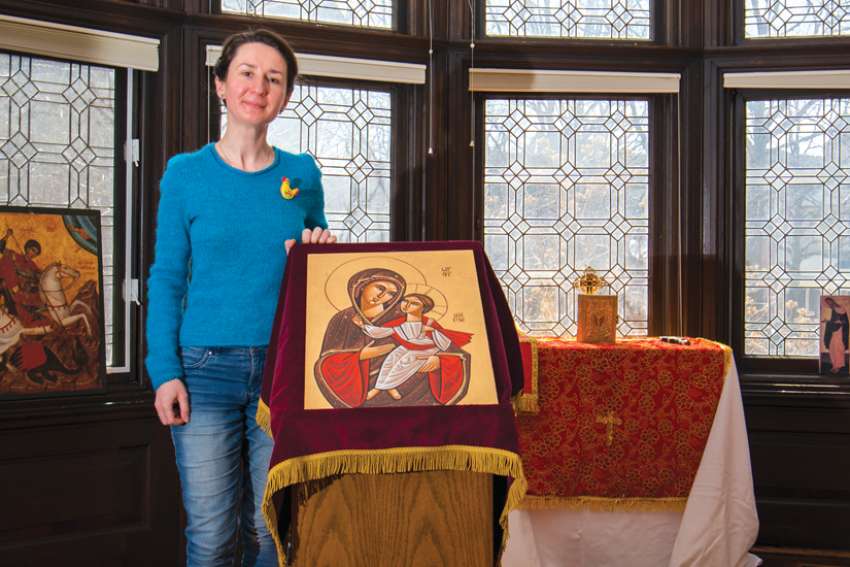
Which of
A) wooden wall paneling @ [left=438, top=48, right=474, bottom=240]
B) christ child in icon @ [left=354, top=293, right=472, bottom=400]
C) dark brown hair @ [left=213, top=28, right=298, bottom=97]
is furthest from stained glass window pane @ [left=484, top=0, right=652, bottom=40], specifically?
christ child in icon @ [left=354, top=293, right=472, bottom=400]

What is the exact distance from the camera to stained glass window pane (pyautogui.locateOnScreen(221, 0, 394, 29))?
12.1 feet

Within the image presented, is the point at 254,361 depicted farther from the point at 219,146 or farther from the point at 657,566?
the point at 657,566

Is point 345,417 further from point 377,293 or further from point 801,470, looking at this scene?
point 801,470

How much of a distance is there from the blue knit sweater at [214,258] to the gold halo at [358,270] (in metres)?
0.13

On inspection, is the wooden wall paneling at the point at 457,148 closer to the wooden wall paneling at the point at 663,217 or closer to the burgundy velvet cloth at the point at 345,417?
the wooden wall paneling at the point at 663,217

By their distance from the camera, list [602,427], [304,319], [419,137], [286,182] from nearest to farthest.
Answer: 1. [304,319]
2. [286,182]
3. [602,427]
4. [419,137]

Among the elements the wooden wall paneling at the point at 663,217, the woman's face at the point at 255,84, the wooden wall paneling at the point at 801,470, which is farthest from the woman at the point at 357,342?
the wooden wall paneling at the point at 801,470

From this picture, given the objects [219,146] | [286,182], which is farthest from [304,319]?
[219,146]

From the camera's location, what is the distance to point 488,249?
3963 millimetres

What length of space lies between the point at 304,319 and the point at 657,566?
228 cm

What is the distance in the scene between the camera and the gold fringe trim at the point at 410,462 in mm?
1734

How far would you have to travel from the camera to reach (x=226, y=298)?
1.88 meters

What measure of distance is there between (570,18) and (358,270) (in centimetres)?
253

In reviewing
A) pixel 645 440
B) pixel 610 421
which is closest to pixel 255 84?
pixel 610 421
